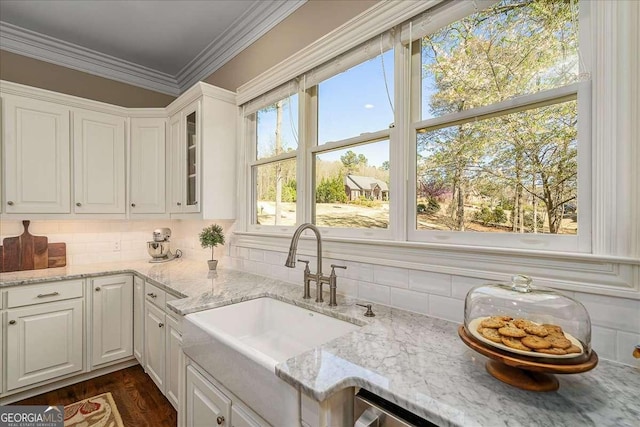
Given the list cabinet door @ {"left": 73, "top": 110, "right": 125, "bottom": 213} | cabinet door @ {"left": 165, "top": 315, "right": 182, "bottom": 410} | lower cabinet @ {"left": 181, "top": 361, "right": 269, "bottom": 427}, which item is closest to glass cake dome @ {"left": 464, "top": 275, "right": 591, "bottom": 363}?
lower cabinet @ {"left": 181, "top": 361, "right": 269, "bottom": 427}

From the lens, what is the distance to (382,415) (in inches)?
29.4

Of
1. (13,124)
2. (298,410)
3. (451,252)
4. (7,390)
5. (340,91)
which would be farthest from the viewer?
(13,124)

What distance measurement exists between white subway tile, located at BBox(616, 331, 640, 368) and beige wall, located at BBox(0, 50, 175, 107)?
4059mm

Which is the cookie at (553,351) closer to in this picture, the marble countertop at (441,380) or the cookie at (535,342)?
the cookie at (535,342)

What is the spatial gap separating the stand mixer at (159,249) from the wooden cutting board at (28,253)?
71cm

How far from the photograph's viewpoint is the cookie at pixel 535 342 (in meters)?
0.71

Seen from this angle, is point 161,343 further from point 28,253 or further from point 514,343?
point 514,343

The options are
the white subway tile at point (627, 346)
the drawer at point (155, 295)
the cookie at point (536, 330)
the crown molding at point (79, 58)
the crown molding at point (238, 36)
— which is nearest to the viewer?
the cookie at point (536, 330)

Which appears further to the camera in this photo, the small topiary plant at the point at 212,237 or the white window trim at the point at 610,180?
the small topiary plant at the point at 212,237

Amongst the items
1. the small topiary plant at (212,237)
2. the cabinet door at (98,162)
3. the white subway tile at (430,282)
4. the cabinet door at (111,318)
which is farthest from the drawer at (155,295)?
the white subway tile at (430,282)

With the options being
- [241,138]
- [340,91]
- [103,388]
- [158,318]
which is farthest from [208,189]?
[103,388]

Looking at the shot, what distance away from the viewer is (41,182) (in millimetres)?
2445

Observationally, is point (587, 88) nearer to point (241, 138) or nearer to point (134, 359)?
point (241, 138)

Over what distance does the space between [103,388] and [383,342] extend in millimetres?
2502
